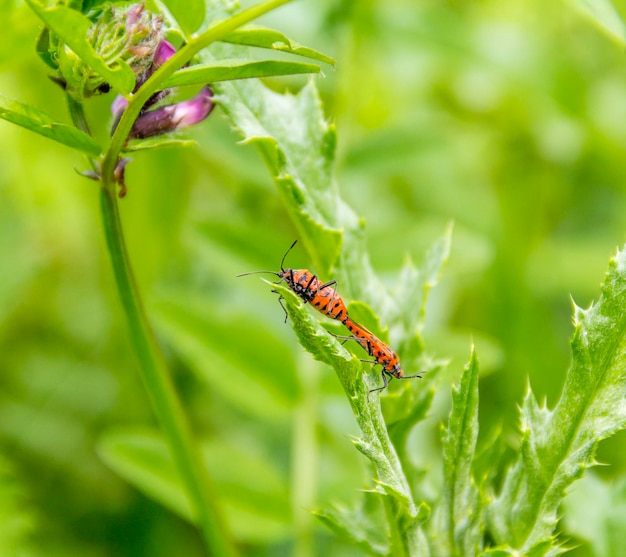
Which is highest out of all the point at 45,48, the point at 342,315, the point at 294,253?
the point at 45,48

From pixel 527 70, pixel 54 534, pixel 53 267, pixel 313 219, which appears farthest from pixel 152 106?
pixel 527 70

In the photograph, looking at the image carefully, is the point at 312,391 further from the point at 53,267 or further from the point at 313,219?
the point at 53,267

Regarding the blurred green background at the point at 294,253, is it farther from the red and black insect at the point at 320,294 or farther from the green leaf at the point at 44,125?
the green leaf at the point at 44,125

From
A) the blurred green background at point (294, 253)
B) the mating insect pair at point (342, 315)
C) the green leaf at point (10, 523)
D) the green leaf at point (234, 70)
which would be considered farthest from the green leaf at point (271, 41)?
the green leaf at point (10, 523)

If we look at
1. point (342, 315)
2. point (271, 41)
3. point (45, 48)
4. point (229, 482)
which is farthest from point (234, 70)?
point (229, 482)

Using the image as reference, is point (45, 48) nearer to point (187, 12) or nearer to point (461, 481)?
point (187, 12)
